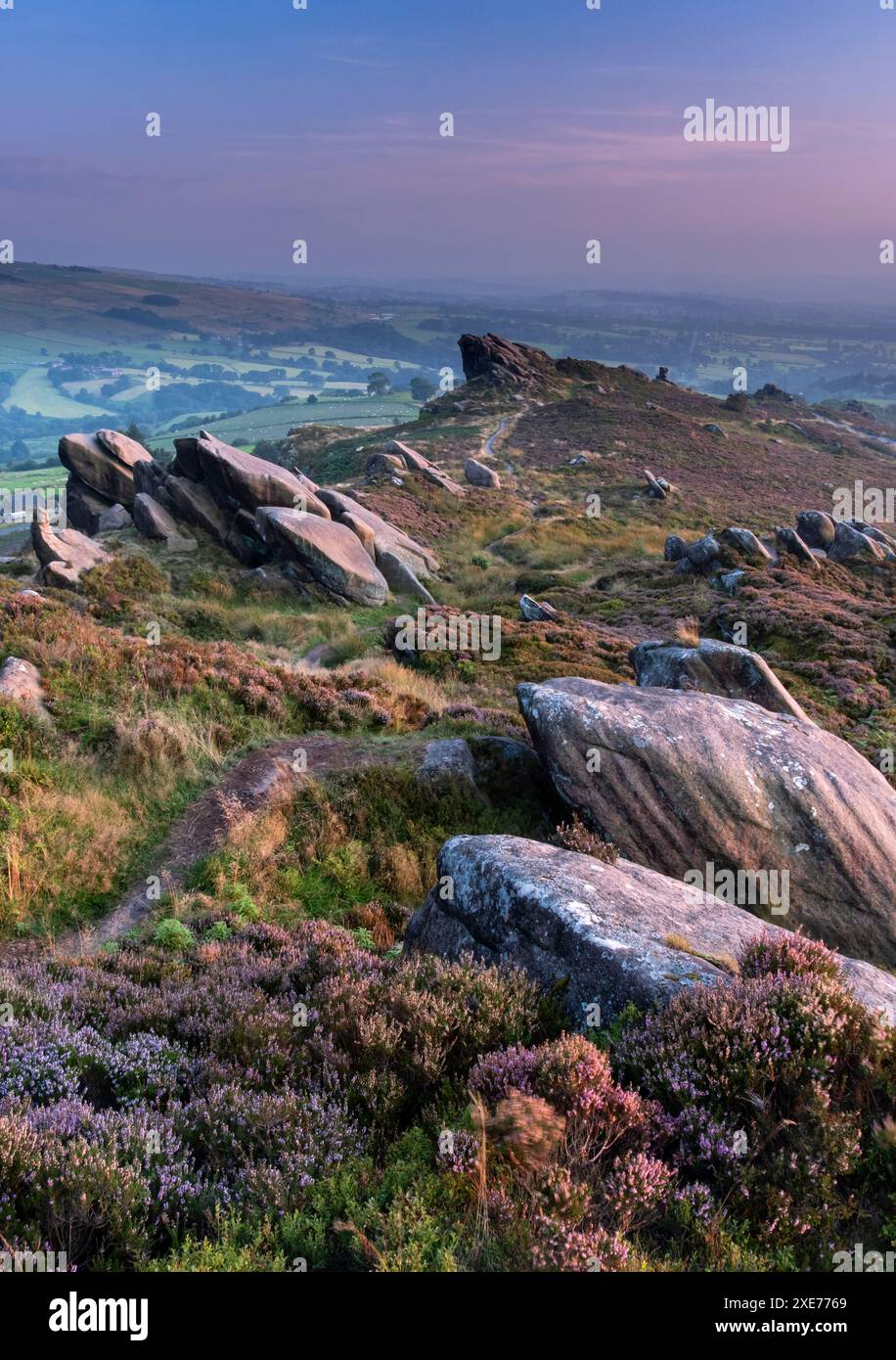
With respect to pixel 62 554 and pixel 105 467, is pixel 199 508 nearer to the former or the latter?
pixel 62 554

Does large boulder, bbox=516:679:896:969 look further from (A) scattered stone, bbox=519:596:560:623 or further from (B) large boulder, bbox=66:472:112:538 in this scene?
Result: (B) large boulder, bbox=66:472:112:538

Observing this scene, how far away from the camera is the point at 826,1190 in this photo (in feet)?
13.4

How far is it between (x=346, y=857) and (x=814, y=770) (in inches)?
289

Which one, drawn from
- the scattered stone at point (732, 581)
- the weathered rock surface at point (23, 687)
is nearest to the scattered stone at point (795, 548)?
the scattered stone at point (732, 581)

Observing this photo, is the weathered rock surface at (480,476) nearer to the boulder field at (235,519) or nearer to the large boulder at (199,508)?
the boulder field at (235,519)

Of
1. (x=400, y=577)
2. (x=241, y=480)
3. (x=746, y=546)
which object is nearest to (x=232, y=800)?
(x=400, y=577)

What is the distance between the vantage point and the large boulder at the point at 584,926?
6.01 m

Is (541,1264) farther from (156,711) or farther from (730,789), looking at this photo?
(156,711)

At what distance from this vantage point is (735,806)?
34.9 ft

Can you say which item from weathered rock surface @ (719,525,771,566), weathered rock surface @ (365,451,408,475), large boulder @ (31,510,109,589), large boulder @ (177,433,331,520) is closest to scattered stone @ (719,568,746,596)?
weathered rock surface @ (719,525,771,566)

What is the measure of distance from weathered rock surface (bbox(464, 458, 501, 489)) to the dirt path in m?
54.0

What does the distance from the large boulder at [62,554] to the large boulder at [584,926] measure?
24.1 meters

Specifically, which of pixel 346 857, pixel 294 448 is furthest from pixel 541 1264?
pixel 294 448

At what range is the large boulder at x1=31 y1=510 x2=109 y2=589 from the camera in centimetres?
2694
